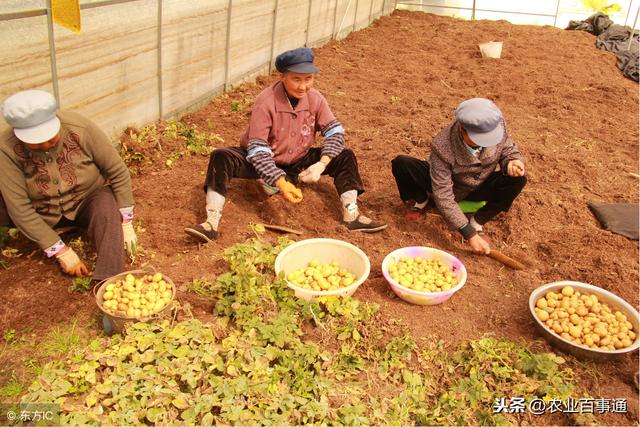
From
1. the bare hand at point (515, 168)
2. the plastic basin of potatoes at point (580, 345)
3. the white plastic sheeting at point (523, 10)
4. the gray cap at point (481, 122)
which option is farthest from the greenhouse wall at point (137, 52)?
→ the white plastic sheeting at point (523, 10)

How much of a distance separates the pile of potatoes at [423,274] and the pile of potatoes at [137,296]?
143cm

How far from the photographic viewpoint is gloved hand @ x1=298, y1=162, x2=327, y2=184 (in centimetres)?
389

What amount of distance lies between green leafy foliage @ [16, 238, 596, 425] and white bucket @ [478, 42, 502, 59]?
24.0 ft

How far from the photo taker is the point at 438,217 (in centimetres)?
432

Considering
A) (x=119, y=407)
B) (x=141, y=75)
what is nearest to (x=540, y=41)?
(x=141, y=75)

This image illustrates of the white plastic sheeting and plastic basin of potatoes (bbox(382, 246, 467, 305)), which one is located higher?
the white plastic sheeting

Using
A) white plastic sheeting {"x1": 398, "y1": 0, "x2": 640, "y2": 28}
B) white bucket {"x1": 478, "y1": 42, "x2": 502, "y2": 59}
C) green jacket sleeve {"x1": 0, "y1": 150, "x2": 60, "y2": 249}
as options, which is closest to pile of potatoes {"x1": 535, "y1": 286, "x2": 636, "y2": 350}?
green jacket sleeve {"x1": 0, "y1": 150, "x2": 60, "y2": 249}

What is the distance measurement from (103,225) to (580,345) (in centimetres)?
293

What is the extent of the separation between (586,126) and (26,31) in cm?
600

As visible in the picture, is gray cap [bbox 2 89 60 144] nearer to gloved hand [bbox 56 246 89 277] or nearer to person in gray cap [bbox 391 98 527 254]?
gloved hand [bbox 56 246 89 277]

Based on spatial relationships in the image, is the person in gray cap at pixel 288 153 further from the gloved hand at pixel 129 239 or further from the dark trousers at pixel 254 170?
the gloved hand at pixel 129 239

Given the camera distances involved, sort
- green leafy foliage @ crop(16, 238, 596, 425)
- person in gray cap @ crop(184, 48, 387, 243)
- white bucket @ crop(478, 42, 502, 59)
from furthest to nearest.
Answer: white bucket @ crop(478, 42, 502, 59) < person in gray cap @ crop(184, 48, 387, 243) < green leafy foliage @ crop(16, 238, 596, 425)

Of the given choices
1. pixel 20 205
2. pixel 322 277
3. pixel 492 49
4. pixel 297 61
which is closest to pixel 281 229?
pixel 322 277

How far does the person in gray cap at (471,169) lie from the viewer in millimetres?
3471
